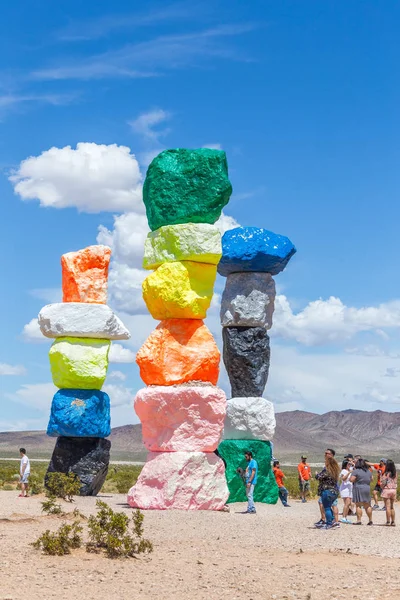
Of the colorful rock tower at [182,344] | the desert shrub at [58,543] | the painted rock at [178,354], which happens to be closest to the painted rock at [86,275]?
the colorful rock tower at [182,344]

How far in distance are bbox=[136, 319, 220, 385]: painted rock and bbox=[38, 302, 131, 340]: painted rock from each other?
5.91ft

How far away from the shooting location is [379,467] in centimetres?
1836

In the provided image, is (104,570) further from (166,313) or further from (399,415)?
(399,415)

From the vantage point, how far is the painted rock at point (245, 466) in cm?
1775

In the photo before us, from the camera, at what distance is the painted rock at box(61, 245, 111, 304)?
17.8m

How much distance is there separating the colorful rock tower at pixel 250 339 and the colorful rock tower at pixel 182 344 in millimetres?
2340

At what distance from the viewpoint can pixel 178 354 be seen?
50.5 feet

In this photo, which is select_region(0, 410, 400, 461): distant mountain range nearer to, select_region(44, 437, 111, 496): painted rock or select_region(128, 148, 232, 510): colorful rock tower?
select_region(44, 437, 111, 496): painted rock

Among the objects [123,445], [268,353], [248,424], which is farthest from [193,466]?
[123,445]

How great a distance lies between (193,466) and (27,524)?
372 centimetres

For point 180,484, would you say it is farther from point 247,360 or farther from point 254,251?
point 254,251

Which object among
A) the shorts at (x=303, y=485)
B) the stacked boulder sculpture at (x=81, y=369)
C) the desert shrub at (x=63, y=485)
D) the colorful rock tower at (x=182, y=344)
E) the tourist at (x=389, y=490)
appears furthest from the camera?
the shorts at (x=303, y=485)

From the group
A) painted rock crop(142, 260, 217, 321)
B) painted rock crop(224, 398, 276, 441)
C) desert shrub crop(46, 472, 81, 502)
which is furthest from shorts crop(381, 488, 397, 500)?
desert shrub crop(46, 472, 81, 502)

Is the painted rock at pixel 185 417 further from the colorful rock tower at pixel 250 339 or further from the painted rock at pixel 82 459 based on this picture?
the colorful rock tower at pixel 250 339
